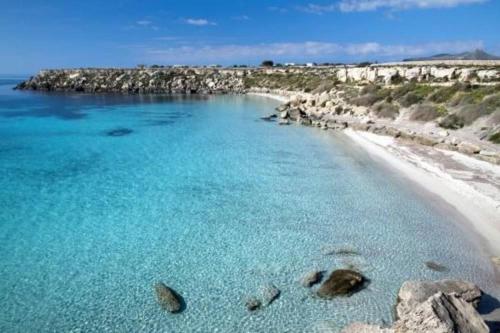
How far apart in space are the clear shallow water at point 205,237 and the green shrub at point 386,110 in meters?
11.1

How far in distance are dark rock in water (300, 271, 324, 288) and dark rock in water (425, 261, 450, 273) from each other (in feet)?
9.81

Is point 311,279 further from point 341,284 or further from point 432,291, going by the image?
point 432,291

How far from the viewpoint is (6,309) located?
8477 mm

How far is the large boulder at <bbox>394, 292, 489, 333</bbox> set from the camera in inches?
231

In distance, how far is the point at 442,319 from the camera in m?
5.93

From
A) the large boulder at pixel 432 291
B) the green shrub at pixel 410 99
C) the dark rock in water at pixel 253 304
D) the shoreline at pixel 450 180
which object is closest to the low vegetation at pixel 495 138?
the shoreline at pixel 450 180

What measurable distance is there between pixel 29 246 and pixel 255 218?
7.23 meters

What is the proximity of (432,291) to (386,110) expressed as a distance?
28.0 metres

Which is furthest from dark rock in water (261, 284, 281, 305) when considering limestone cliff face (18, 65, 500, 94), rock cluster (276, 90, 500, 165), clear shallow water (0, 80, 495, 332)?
limestone cliff face (18, 65, 500, 94)

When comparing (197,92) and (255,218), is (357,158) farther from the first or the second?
(197,92)

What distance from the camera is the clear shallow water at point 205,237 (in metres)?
8.42

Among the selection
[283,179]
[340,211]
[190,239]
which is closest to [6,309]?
[190,239]

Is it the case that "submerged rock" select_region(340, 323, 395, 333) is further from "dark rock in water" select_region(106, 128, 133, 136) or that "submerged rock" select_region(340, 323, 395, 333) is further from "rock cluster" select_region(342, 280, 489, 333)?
"dark rock in water" select_region(106, 128, 133, 136)

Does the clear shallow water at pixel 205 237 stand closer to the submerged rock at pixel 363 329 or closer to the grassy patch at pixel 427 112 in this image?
the submerged rock at pixel 363 329
